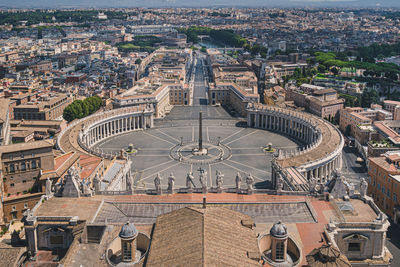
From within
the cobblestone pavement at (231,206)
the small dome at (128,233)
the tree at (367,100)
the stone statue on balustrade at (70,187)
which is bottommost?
the tree at (367,100)

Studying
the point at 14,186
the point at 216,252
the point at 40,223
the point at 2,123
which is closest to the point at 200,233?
the point at 216,252

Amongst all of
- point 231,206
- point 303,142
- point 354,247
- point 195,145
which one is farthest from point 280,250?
point 303,142

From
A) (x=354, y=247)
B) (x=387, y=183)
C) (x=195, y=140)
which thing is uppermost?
(x=354, y=247)

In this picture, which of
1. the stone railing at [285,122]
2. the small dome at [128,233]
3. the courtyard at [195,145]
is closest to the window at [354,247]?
the small dome at [128,233]

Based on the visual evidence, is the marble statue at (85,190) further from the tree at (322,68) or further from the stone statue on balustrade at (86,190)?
the tree at (322,68)

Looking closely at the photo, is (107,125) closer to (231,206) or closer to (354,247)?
(231,206)

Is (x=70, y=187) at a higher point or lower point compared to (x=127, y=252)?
higher

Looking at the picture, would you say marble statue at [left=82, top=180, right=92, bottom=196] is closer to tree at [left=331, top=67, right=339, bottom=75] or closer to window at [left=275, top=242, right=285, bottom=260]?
window at [left=275, top=242, right=285, bottom=260]

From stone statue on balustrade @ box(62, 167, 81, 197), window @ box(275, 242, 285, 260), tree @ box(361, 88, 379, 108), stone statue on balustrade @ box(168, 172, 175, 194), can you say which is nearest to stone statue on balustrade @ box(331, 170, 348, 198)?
window @ box(275, 242, 285, 260)
